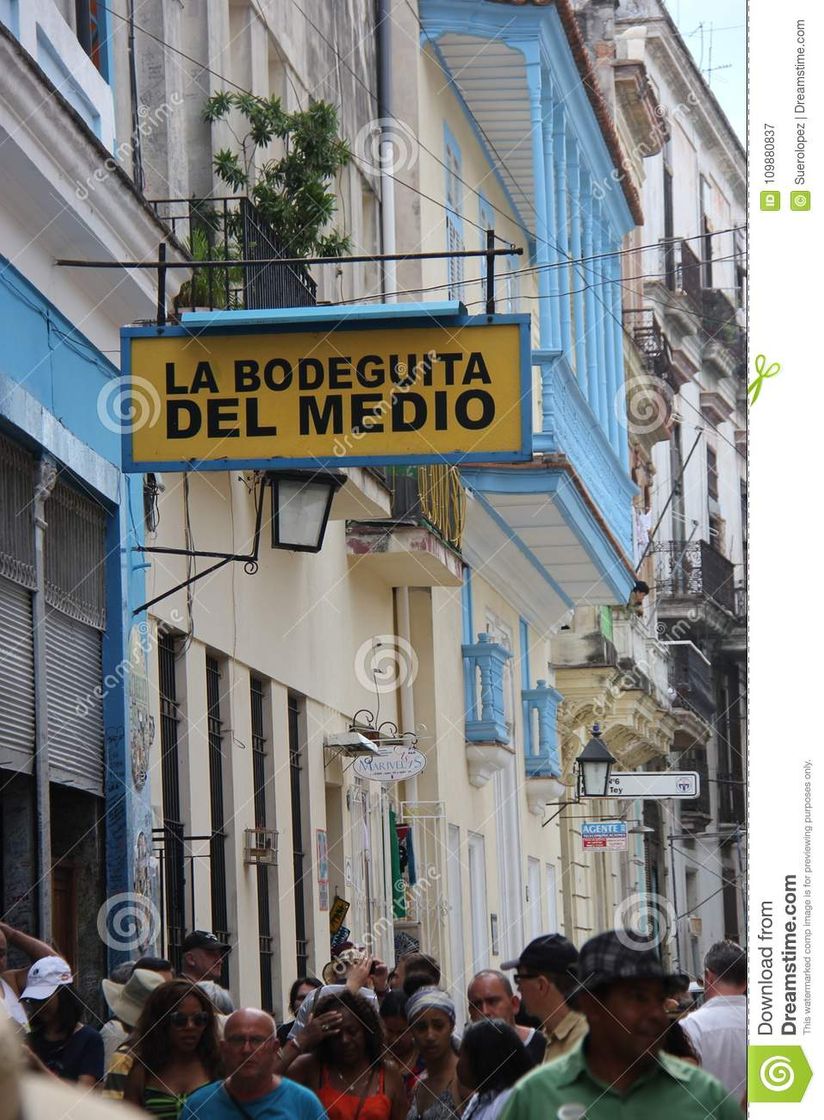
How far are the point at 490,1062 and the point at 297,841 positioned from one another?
10.0 m

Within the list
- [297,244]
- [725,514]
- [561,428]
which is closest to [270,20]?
[297,244]

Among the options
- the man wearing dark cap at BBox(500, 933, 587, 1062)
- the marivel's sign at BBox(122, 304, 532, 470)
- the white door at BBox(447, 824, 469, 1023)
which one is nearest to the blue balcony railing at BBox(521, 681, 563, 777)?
the white door at BBox(447, 824, 469, 1023)

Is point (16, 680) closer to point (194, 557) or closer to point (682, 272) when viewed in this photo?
point (194, 557)

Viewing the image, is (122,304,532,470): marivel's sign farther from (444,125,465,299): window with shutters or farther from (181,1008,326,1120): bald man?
(444,125,465,299): window with shutters

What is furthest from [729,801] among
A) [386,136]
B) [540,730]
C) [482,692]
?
[386,136]

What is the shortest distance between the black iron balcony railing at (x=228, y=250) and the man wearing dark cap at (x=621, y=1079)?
8.95 metres

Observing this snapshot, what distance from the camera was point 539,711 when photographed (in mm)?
27328

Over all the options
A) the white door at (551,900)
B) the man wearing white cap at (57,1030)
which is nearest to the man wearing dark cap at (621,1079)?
the man wearing white cap at (57,1030)

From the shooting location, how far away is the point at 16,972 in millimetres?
8609

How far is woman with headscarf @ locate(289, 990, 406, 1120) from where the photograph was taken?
→ 8.05 meters

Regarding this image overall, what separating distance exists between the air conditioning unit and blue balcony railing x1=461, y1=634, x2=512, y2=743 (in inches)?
302

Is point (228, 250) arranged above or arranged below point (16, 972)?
above

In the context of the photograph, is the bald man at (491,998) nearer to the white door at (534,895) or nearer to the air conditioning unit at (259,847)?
the air conditioning unit at (259,847)

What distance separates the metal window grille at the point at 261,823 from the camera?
15609mm
